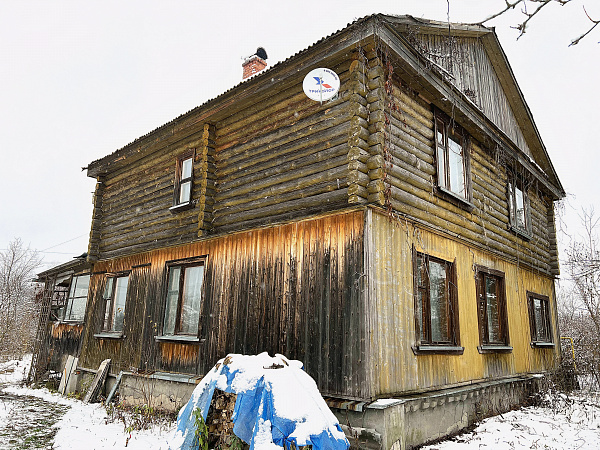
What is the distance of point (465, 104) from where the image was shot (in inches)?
395

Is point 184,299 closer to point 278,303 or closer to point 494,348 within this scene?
point 278,303

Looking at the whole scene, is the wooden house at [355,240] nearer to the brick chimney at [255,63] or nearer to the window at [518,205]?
the window at [518,205]

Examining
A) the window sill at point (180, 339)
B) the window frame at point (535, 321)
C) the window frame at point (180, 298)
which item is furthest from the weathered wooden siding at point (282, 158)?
the window frame at point (535, 321)

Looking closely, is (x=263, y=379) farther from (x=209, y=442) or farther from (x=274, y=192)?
(x=274, y=192)

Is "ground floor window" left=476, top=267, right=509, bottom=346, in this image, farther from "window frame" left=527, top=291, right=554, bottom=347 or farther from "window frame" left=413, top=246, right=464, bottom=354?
"window frame" left=527, top=291, right=554, bottom=347

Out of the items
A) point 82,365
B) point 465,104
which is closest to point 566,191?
point 465,104

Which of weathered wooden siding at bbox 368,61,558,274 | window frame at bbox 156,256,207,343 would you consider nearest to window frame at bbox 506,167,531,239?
weathered wooden siding at bbox 368,61,558,274

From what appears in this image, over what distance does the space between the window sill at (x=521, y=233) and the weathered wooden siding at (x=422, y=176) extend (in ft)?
0.35

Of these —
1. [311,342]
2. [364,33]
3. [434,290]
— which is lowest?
[311,342]

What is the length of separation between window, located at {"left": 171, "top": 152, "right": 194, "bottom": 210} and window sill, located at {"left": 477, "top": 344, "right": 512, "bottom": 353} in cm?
769

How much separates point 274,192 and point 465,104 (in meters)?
4.93

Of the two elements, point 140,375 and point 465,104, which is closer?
point 465,104

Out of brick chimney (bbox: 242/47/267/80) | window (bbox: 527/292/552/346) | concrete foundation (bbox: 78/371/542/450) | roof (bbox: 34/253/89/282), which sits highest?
brick chimney (bbox: 242/47/267/80)

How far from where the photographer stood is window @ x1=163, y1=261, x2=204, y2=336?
1025cm
